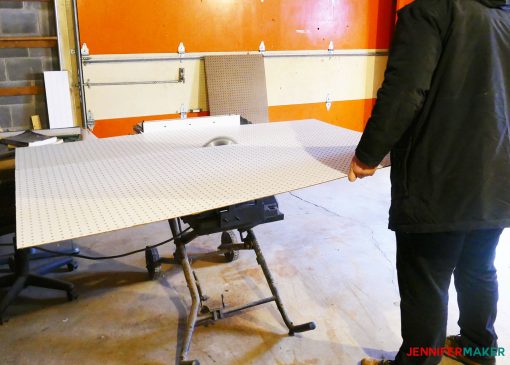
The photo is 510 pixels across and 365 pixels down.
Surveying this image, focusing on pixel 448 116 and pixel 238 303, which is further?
pixel 238 303

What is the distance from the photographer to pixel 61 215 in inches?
47.4

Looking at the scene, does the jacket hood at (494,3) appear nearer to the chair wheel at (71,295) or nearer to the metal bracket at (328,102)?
the chair wheel at (71,295)

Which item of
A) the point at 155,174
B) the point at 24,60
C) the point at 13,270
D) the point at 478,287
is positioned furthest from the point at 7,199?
the point at 478,287

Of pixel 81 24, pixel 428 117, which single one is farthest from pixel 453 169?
pixel 81 24

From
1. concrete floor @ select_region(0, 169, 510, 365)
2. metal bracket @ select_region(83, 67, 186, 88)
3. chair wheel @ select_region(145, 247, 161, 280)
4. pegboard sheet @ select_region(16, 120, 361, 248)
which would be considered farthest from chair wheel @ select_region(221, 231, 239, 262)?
metal bracket @ select_region(83, 67, 186, 88)

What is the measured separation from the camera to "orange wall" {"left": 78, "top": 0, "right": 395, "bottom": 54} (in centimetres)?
335

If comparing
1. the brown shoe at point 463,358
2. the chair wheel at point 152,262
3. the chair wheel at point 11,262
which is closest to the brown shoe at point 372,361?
the brown shoe at point 463,358

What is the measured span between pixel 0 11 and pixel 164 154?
209 centimetres

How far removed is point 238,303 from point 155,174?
92 cm

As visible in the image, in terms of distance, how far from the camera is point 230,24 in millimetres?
3830

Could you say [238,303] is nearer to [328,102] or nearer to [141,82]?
[141,82]

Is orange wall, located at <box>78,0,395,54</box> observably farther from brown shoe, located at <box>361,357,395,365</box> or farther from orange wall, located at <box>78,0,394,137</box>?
brown shoe, located at <box>361,357,395,365</box>

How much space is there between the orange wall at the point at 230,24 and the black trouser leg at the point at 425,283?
112 inches

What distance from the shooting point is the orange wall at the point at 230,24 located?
335 centimetres
